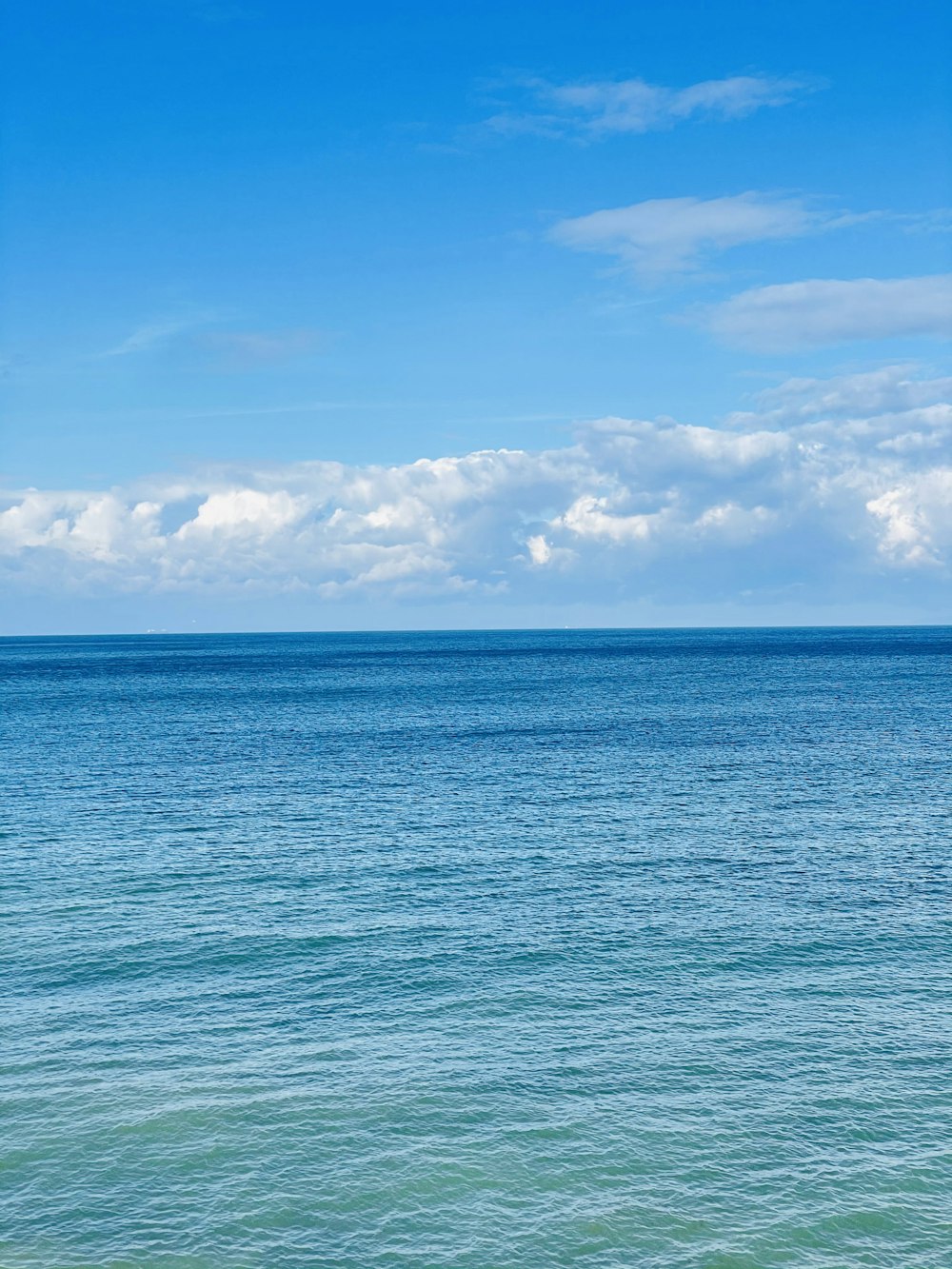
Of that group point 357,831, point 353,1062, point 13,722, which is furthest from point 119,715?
point 353,1062

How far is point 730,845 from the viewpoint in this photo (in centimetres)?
6925

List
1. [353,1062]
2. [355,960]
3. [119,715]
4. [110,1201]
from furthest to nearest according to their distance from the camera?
[119,715] → [355,960] → [353,1062] → [110,1201]

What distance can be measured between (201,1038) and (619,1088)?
55.9ft

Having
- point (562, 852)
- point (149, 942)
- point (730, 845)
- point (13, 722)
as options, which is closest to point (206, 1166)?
point (149, 942)

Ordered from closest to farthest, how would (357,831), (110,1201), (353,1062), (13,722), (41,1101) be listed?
(110,1201) → (41,1101) → (353,1062) → (357,831) → (13,722)

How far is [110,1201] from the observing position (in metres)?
31.6

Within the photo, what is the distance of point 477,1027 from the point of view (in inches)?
1662

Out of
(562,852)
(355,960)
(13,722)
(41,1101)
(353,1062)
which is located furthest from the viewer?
(13,722)

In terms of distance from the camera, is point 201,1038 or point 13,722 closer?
point 201,1038

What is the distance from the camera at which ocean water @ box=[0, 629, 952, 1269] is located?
30.6m

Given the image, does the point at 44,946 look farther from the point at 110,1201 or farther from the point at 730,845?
the point at 730,845

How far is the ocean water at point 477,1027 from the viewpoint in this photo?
100 feet

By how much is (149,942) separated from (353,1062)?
16737 mm

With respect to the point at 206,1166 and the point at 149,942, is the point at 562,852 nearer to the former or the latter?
the point at 149,942
